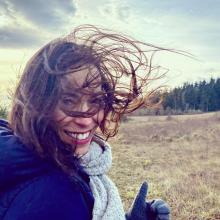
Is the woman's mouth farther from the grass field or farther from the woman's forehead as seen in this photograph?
the grass field

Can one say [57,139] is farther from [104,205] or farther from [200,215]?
[200,215]

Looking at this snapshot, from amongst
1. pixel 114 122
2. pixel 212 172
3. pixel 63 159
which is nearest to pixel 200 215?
pixel 212 172

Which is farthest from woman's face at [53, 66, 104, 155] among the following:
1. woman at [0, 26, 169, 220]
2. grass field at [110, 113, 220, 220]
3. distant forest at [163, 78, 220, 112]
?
distant forest at [163, 78, 220, 112]

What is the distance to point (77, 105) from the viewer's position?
1624 mm

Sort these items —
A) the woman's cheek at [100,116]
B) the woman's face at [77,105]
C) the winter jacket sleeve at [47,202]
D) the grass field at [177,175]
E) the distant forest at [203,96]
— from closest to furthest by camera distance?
1. the winter jacket sleeve at [47,202]
2. the woman's face at [77,105]
3. the woman's cheek at [100,116]
4. the grass field at [177,175]
5. the distant forest at [203,96]

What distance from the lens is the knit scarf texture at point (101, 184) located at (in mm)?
1735

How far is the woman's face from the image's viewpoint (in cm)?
159

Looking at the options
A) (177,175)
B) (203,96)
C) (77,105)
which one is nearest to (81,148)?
(77,105)

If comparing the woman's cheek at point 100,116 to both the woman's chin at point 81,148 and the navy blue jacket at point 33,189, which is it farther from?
the navy blue jacket at point 33,189

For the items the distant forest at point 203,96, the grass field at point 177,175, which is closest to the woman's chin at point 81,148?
the grass field at point 177,175

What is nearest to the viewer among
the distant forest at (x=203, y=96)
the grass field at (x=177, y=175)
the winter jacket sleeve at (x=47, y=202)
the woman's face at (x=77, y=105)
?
the winter jacket sleeve at (x=47, y=202)

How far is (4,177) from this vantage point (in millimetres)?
1461

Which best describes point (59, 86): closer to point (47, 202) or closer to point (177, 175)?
point (47, 202)

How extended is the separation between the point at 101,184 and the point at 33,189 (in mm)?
454
